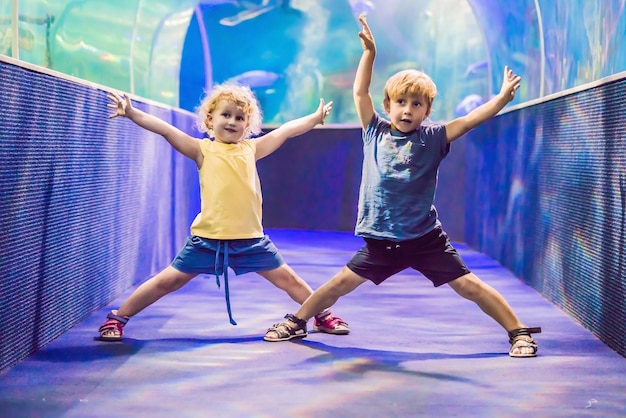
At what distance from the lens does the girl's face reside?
492 centimetres

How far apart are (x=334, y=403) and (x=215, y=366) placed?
805 mm

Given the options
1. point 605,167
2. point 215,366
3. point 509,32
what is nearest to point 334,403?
point 215,366

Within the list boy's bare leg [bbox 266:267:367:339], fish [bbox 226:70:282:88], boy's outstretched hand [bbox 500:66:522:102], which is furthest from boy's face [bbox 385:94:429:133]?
fish [bbox 226:70:282:88]

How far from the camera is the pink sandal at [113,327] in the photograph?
457 centimetres

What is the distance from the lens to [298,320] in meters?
4.72

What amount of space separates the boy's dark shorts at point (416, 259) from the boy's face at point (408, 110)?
0.54 m

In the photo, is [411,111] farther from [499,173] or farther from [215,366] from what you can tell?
[499,173]

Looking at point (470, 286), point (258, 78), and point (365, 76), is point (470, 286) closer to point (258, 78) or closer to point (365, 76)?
point (365, 76)

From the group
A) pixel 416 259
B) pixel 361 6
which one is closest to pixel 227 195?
pixel 416 259

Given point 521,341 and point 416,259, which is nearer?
point 521,341

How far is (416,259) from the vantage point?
453 cm

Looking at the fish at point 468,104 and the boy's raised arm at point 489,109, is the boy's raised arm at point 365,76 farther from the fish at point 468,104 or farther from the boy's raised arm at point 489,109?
the fish at point 468,104

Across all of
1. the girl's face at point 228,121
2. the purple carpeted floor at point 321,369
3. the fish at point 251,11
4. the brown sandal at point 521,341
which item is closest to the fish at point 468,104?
the fish at point 251,11

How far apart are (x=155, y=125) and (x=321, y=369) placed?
1.56 m
